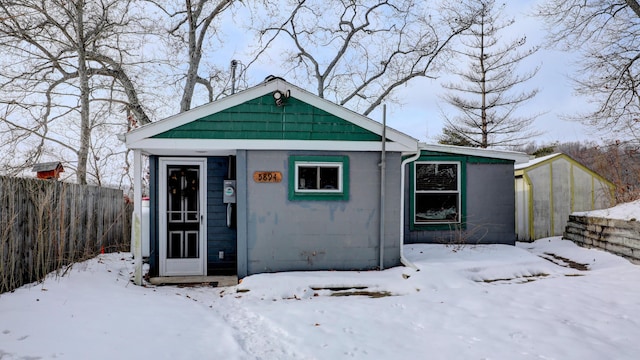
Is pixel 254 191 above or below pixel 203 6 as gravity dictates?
below

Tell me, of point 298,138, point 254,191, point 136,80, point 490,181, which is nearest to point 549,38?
point 490,181

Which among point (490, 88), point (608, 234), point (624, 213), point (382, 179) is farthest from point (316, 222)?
point (490, 88)

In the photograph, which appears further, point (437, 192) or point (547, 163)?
point (547, 163)

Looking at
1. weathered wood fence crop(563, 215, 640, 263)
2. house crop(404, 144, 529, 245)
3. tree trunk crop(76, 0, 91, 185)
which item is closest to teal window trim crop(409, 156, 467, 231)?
house crop(404, 144, 529, 245)

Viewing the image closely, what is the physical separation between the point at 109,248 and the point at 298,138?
5924 mm

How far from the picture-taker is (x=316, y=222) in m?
6.57

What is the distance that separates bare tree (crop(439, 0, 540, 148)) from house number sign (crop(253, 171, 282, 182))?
15.7 m

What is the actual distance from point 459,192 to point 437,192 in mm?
498

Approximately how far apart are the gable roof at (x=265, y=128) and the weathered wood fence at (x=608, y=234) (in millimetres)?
4651

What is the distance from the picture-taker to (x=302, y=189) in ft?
21.5

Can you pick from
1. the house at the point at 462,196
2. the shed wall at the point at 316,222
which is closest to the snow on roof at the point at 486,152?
the house at the point at 462,196

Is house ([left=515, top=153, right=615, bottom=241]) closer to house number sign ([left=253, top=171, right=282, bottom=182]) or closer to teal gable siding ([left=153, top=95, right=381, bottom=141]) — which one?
teal gable siding ([left=153, top=95, right=381, bottom=141])

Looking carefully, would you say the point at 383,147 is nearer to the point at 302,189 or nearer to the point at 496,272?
the point at 302,189

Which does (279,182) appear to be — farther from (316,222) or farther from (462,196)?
(462,196)
